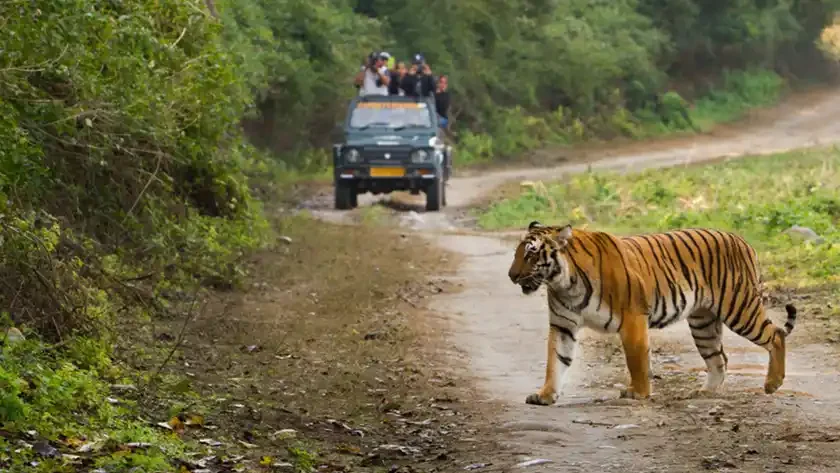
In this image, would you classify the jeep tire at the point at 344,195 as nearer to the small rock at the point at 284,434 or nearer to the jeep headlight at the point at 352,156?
the jeep headlight at the point at 352,156

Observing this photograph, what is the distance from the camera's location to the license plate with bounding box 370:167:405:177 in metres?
26.9

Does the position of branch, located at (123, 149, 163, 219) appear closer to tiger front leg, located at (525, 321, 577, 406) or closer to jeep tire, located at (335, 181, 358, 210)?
tiger front leg, located at (525, 321, 577, 406)

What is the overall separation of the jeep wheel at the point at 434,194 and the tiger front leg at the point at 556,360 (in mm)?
17469

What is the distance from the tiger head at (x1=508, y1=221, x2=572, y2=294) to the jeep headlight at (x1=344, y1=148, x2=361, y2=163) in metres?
17.4

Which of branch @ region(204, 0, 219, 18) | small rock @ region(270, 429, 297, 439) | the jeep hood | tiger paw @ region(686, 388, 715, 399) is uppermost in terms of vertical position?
branch @ region(204, 0, 219, 18)

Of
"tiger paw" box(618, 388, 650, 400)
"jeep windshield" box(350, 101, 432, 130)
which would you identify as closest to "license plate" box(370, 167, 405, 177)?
"jeep windshield" box(350, 101, 432, 130)

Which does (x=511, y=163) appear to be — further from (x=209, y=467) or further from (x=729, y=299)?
(x=209, y=467)

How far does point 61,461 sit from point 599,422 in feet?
10.2

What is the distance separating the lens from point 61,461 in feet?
23.1

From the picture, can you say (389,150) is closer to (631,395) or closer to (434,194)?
(434,194)

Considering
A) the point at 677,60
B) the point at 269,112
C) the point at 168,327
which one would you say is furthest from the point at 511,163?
the point at 168,327

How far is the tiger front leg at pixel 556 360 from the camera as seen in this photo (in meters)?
9.60

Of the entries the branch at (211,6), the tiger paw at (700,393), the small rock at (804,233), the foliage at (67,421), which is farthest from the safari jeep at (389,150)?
the foliage at (67,421)

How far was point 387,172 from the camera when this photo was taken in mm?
27016
